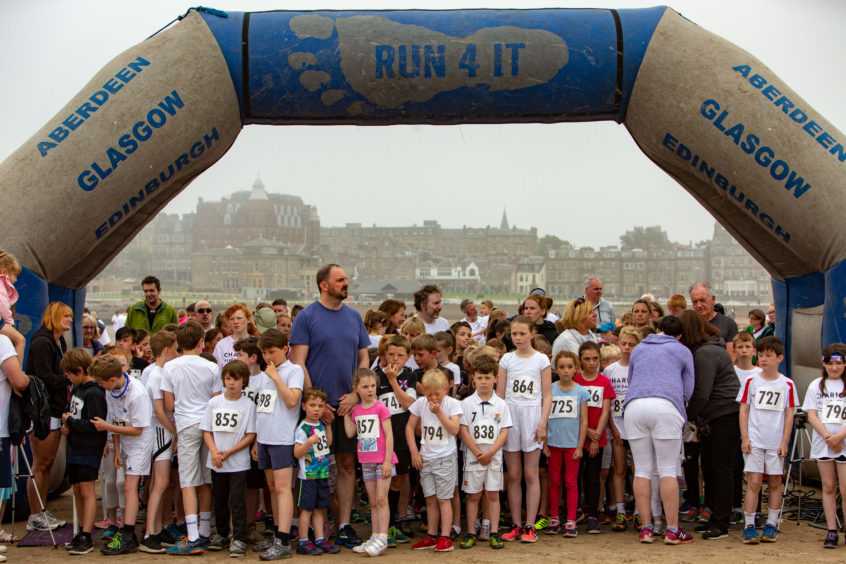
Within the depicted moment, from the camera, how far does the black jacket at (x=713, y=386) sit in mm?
6016

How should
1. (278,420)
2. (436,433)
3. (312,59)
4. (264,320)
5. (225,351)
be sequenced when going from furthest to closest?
(264,320)
(225,351)
(312,59)
(436,433)
(278,420)

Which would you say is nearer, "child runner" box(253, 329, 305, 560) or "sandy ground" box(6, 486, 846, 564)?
"sandy ground" box(6, 486, 846, 564)

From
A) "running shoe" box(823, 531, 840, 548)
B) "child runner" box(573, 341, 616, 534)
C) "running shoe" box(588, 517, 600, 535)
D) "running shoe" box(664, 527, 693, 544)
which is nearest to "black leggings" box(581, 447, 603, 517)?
"child runner" box(573, 341, 616, 534)

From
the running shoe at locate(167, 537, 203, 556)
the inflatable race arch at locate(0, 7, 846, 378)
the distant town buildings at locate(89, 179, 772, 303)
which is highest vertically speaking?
the distant town buildings at locate(89, 179, 772, 303)

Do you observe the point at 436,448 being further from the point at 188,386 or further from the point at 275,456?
the point at 188,386

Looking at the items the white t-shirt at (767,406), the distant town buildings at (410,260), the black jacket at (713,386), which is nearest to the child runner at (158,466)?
the black jacket at (713,386)

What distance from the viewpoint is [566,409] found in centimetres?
604

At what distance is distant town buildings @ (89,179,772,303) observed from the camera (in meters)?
128

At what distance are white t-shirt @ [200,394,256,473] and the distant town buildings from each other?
360 ft

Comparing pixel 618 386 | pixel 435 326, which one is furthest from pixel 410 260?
pixel 618 386

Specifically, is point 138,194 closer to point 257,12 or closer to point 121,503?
point 257,12

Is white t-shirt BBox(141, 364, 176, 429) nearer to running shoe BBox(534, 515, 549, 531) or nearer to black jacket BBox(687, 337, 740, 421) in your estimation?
running shoe BBox(534, 515, 549, 531)

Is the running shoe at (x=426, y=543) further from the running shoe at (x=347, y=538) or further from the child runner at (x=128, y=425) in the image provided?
the child runner at (x=128, y=425)

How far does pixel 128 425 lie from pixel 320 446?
1267 millimetres
